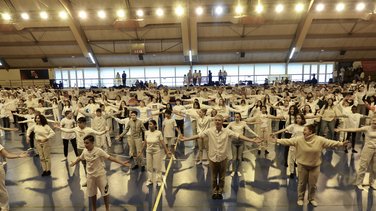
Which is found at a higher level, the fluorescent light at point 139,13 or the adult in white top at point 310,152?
the fluorescent light at point 139,13

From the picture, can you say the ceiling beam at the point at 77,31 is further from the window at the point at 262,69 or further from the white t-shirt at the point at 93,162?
the white t-shirt at the point at 93,162

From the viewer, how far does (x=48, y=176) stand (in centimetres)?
827

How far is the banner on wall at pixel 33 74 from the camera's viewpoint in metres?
33.5

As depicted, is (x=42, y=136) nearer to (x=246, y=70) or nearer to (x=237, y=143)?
(x=237, y=143)

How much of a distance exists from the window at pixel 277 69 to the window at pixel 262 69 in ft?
1.79

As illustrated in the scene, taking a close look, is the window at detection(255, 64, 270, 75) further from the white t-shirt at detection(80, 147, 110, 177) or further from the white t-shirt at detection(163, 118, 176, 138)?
the white t-shirt at detection(80, 147, 110, 177)

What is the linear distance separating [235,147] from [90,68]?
2930cm

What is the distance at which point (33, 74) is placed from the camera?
Answer: 33500mm

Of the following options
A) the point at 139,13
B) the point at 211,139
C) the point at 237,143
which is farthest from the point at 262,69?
the point at 211,139

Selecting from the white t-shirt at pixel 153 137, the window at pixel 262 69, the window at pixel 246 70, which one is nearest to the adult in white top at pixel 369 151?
the white t-shirt at pixel 153 137

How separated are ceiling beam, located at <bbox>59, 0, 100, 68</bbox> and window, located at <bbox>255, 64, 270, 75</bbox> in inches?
766

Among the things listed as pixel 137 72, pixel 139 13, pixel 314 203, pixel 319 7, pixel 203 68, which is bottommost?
pixel 314 203

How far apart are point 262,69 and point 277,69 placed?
5.82 ft

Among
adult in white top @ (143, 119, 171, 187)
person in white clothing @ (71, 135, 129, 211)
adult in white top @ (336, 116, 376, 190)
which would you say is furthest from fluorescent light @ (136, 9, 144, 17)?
adult in white top @ (336, 116, 376, 190)
